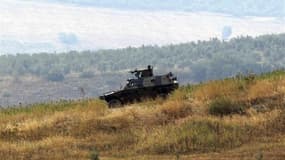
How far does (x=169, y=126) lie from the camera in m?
28.1

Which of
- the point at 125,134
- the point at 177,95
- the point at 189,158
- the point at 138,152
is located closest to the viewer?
the point at 189,158

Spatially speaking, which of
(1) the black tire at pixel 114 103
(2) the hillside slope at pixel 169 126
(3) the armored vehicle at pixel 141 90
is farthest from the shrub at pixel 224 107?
(1) the black tire at pixel 114 103

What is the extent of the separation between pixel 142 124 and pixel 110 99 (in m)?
5.80

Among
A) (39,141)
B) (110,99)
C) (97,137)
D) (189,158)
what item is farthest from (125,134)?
(110,99)

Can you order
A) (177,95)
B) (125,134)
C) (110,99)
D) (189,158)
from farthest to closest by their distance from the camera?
1. (110,99)
2. (177,95)
3. (125,134)
4. (189,158)

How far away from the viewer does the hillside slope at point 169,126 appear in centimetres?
2519

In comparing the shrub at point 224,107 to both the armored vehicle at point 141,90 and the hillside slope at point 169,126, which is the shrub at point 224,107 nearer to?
the hillside slope at point 169,126

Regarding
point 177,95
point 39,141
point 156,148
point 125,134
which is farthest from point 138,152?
point 177,95

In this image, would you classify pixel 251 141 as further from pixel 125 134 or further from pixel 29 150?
pixel 29 150

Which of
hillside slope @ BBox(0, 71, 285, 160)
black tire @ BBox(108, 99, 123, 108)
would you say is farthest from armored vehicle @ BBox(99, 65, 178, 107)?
hillside slope @ BBox(0, 71, 285, 160)

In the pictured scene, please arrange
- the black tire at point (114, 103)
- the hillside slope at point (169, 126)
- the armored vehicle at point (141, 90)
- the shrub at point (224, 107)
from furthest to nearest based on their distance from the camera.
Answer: the armored vehicle at point (141, 90) < the black tire at point (114, 103) < the shrub at point (224, 107) < the hillside slope at point (169, 126)

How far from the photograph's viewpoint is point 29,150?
26.5 metres

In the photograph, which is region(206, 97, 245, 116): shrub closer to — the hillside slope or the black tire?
the hillside slope

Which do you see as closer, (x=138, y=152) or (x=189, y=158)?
(x=189, y=158)
